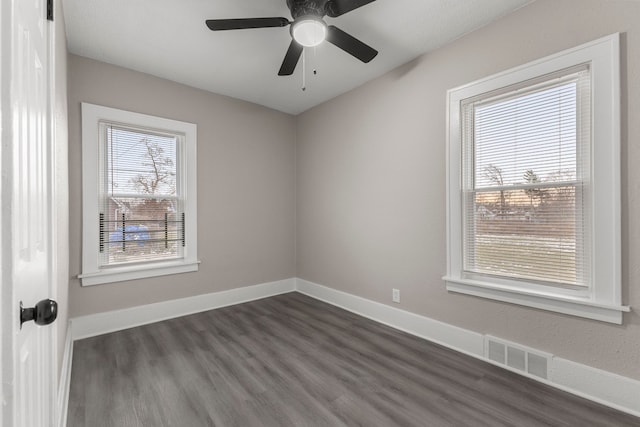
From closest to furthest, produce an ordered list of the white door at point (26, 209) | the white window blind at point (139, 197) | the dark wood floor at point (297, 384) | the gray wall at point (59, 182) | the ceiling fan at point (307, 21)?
the white door at point (26, 209) → the gray wall at point (59, 182) → the dark wood floor at point (297, 384) → the ceiling fan at point (307, 21) → the white window blind at point (139, 197)

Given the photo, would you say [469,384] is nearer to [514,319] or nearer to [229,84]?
[514,319]

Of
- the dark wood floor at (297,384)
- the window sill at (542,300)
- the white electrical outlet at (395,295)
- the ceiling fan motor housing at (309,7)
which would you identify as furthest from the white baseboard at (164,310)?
the ceiling fan motor housing at (309,7)

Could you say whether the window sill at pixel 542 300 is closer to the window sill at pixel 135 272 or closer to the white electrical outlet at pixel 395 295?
the white electrical outlet at pixel 395 295

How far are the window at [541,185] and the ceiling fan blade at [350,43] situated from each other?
91 cm

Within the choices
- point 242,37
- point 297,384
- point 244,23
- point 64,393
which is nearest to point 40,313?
point 64,393

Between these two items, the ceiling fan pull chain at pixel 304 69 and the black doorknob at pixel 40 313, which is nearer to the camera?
the black doorknob at pixel 40 313

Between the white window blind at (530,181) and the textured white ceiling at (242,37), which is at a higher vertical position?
the textured white ceiling at (242,37)

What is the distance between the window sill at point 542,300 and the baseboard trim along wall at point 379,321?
1.12 feet

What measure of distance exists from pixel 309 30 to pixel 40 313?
2.02 m

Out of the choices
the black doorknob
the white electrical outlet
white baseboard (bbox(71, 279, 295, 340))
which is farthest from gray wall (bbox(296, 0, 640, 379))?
the black doorknob

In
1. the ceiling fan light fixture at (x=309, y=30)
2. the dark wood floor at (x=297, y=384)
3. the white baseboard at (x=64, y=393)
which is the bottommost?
the dark wood floor at (x=297, y=384)

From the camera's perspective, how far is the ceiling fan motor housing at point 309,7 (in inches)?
75.2

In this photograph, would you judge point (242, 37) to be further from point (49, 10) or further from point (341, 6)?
point (49, 10)

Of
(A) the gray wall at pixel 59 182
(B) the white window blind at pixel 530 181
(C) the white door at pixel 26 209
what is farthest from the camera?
(B) the white window blind at pixel 530 181
